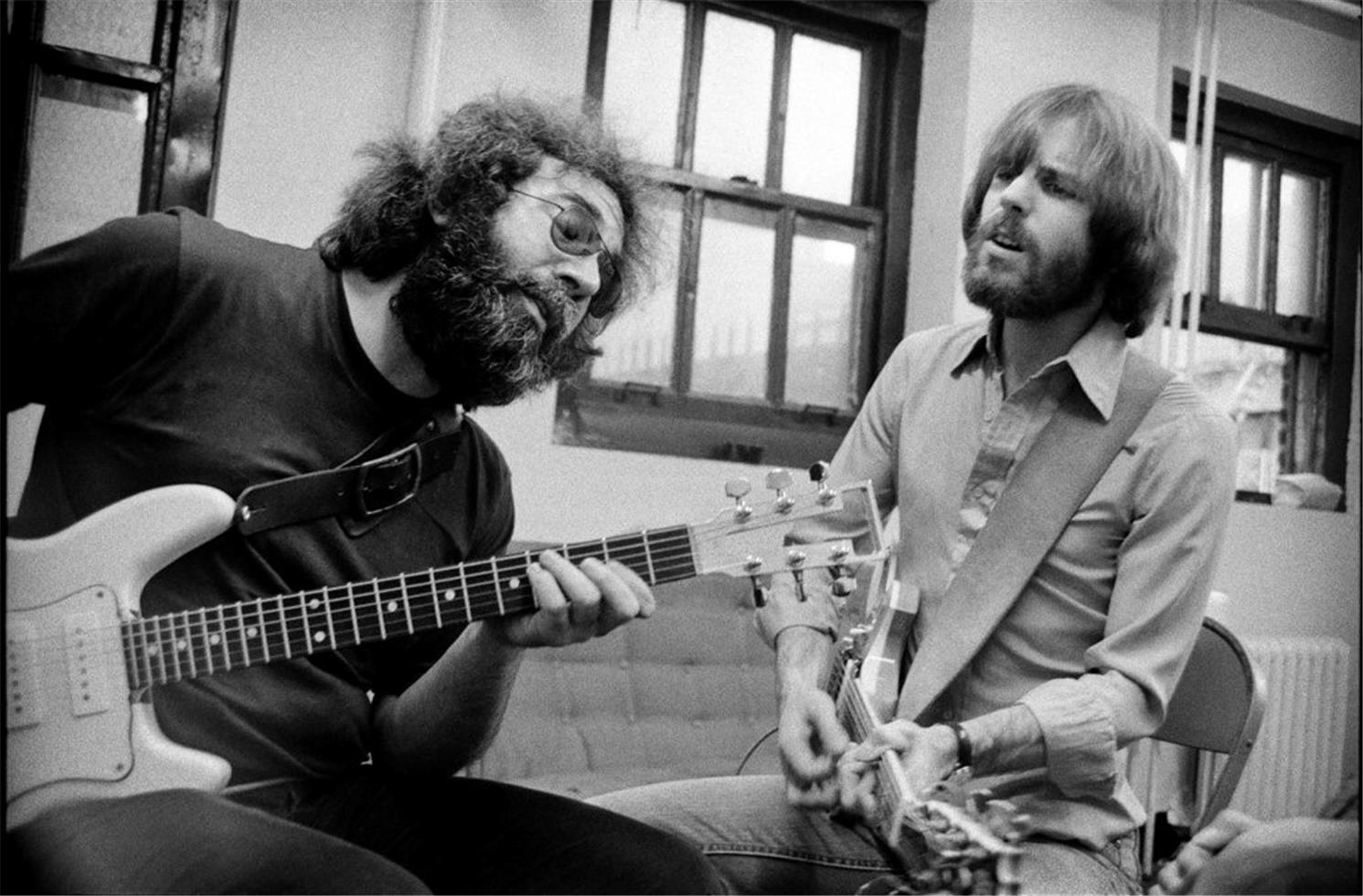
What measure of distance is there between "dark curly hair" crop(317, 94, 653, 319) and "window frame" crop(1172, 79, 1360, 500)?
597 mm

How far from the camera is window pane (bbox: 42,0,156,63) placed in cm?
71

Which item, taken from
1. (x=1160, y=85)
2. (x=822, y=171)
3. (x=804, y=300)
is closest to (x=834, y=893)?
(x=804, y=300)

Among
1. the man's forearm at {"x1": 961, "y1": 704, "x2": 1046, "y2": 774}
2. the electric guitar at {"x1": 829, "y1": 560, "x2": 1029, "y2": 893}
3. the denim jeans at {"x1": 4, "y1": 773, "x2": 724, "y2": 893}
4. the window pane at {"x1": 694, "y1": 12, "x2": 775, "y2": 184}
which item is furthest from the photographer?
the window pane at {"x1": 694, "y1": 12, "x2": 775, "y2": 184}

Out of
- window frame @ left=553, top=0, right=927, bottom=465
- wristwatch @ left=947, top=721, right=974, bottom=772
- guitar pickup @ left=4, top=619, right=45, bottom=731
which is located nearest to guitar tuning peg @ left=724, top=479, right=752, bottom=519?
window frame @ left=553, top=0, right=927, bottom=465

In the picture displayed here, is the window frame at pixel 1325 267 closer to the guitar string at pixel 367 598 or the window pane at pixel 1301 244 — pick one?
the window pane at pixel 1301 244

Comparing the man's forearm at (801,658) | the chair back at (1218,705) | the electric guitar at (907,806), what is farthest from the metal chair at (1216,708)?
the man's forearm at (801,658)

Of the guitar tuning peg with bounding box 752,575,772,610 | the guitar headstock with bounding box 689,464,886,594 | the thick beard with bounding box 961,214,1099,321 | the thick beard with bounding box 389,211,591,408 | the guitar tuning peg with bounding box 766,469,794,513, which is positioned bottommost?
the guitar tuning peg with bounding box 752,575,772,610

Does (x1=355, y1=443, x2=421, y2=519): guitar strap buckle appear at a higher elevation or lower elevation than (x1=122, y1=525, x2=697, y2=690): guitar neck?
higher

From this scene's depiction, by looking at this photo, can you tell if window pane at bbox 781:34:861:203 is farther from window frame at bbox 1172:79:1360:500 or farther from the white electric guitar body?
the white electric guitar body

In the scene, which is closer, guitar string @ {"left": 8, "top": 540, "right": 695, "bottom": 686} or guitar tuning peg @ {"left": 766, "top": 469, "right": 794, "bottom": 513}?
guitar string @ {"left": 8, "top": 540, "right": 695, "bottom": 686}

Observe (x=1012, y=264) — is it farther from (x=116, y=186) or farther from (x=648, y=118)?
(x=116, y=186)

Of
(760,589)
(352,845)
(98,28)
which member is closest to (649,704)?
(760,589)

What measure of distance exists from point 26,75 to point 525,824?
2.20 ft

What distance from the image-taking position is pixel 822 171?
1042 millimetres
